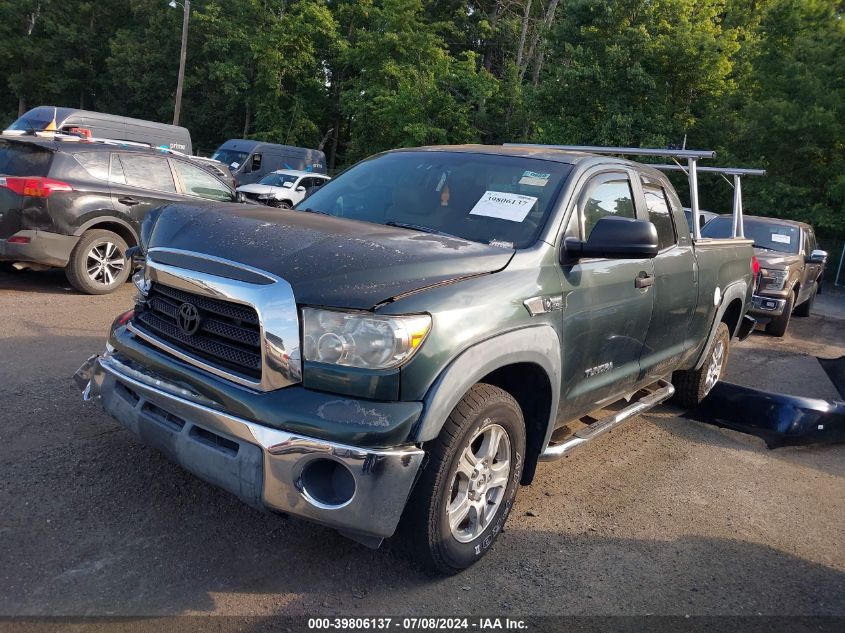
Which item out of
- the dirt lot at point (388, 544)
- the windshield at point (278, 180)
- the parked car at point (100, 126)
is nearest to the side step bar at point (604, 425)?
the dirt lot at point (388, 544)

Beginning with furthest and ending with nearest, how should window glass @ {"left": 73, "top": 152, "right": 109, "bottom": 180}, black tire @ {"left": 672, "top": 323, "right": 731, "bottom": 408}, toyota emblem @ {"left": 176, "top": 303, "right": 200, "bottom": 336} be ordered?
window glass @ {"left": 73, "top": 152, "right": 109, "bottom": 180} → black tire @ {"left": 672, "top": 323, "right": 731, "bottom": 408} → toyota emblem @ {"left": 176, "top": 303, "right": 200, "bottom": 336}

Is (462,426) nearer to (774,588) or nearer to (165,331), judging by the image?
(165,331)

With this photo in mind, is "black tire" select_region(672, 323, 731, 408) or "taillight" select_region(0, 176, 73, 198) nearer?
"black tire" select_region(672, 323, 731, 408)

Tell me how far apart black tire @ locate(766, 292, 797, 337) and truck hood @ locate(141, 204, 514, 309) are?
9.10 m

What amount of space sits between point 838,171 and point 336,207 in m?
21.4

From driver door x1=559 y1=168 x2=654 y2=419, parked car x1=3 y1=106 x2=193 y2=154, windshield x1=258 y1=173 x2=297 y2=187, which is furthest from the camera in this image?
windshield x1=258 y1=173 x2=297 y2=187

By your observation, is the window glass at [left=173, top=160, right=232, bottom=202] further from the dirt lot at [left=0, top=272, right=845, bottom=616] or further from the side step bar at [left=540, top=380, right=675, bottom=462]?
the side step bar at [left=540, top=380, right=675, bottom=462]

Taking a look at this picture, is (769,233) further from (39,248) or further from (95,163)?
(39,248)

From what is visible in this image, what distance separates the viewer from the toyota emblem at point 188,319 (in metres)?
3.11

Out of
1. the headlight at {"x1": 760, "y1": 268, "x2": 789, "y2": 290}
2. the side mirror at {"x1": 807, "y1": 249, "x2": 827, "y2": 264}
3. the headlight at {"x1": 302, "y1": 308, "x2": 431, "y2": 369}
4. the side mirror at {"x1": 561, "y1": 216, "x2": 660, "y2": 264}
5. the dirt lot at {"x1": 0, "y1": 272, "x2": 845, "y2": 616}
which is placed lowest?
the dirt lot at {"x1": 0, "y1": 272, "x2": 845, "y2": 616}

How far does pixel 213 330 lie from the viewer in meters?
3.06

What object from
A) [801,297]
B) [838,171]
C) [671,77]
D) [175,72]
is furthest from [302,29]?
[801,297]

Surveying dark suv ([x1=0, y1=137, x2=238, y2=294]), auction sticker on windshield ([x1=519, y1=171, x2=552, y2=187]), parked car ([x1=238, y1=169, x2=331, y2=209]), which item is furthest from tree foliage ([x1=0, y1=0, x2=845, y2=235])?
auction sticker on windshield ([x1=519, y1=171, x2=552, y2=187])

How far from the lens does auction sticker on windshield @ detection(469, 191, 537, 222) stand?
3.77 metres
